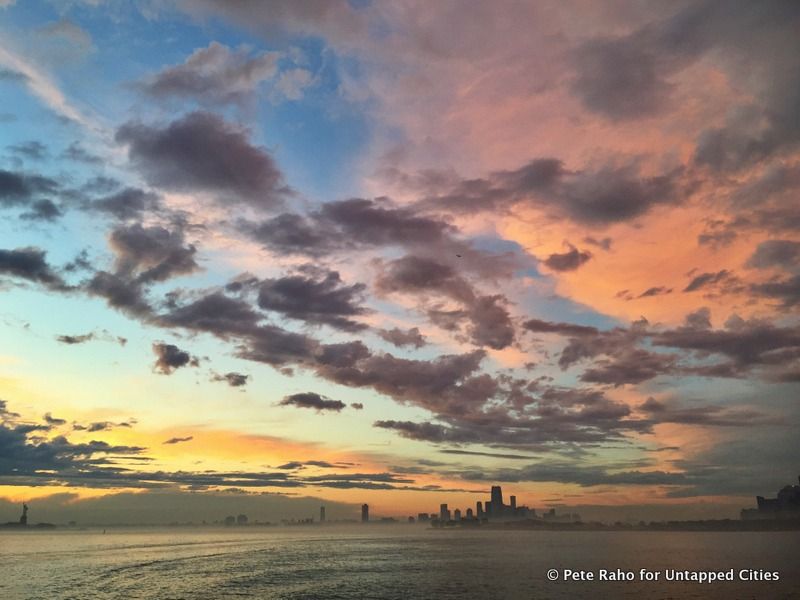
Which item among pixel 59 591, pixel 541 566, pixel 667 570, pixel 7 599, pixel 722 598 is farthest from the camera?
pixel 541 566

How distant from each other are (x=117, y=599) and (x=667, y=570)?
144236mm

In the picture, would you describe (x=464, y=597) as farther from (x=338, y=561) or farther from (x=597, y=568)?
(x=338, y=561)

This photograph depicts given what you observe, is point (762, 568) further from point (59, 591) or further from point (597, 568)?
point (59, 591)

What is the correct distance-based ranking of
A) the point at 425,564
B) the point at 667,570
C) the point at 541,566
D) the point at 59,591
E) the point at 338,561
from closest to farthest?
the point at 59,591 < the point at 667,570 < the point at 541,566 < the point at 425,564 < the point at 338,561

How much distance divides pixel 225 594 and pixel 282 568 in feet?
199

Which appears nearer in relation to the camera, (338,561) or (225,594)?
(225,594)

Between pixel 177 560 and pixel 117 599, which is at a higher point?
pixel 117 599

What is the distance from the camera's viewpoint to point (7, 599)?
109 m

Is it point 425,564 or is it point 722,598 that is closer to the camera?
point 722,598

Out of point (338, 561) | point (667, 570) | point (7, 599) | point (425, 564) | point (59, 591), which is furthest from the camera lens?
point (338, 561)

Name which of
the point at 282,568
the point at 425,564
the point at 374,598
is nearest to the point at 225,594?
the point at 374,598

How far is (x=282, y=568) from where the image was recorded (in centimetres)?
16738

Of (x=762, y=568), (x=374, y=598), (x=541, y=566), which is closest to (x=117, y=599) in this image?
(x=374, y=598)

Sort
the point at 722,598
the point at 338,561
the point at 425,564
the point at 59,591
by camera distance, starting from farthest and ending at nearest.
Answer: the point at 338,561 → the point at 425,564 → the point at 59,591 → the point at 722,598
